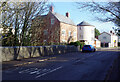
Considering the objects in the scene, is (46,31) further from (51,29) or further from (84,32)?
(84,32)

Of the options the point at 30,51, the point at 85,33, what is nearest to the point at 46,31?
the point at 30,51

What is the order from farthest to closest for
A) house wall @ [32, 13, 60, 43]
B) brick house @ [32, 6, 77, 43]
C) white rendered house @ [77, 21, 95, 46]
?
white rendered house @ [77, 21, 95, 46] < brick house @ [32, 6, 77, 43] < house wall @ [32, 13, 60, 43]

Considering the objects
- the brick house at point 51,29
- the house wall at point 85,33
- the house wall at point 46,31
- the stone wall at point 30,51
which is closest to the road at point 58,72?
the stone wall at point 30,51

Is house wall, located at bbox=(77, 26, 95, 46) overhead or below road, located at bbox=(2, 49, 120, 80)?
overhead

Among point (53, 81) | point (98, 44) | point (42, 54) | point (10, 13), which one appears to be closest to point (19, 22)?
point (10, 13)

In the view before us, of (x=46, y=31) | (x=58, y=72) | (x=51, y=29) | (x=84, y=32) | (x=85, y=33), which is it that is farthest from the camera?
(x=84, y=32)

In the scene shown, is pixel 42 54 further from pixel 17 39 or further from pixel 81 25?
pixel 81 25

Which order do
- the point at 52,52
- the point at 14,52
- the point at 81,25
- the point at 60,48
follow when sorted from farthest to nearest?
the point at 81,25
the point at 60,48
the point at 52,52
the point at 14,52

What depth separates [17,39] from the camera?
A: 808 inches

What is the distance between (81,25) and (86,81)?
5216 cm

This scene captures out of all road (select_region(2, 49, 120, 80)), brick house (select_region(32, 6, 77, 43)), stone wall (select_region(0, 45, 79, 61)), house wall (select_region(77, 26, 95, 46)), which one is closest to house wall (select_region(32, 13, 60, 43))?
brick house (select_region(32, 6, 77, 43))

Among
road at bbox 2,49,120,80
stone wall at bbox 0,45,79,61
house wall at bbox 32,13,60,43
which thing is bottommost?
Answer: road at bbox 2,49,120,80

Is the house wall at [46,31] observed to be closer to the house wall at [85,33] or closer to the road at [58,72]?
the road at [58,72]

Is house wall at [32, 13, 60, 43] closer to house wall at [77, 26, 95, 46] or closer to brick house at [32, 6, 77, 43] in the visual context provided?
brick house at [32, 6, 77, 43]
